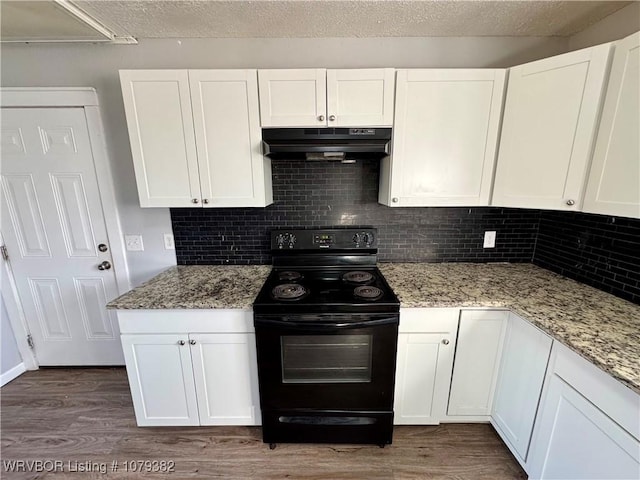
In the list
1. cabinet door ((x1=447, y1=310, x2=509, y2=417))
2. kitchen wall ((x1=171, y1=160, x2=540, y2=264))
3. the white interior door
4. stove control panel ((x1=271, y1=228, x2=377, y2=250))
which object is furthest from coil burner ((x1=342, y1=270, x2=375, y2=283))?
the white interior door

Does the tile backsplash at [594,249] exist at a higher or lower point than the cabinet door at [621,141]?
lower

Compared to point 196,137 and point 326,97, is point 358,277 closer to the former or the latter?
point 326,97

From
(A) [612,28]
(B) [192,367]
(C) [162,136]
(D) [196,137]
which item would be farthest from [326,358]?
(A) [612,28]

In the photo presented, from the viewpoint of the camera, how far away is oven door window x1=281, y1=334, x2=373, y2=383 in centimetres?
147

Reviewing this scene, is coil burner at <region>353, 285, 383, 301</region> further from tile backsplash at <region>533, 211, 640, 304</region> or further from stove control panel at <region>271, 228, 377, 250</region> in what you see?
tile backsplash at <region>533, 211, 640, 304</region>

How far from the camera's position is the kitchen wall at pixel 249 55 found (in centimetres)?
178

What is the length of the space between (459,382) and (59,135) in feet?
10.6

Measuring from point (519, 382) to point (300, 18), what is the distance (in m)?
2.42

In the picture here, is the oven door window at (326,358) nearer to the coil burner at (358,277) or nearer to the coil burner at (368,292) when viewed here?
the coil burner at (368,292)

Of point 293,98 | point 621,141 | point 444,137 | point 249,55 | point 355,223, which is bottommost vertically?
point 355,223

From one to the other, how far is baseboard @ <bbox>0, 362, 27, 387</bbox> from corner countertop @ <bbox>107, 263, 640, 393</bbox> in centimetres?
164

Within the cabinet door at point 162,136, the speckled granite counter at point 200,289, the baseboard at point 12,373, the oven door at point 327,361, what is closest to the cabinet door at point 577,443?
the oven door at point 327,361

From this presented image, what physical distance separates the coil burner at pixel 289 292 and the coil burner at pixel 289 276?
17 cm

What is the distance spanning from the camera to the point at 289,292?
153 centimetres
